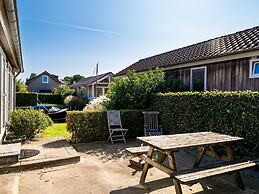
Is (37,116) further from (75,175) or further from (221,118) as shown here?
(221,118)

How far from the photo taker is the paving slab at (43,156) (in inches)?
186

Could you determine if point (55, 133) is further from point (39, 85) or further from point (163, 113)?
point (39, 85)

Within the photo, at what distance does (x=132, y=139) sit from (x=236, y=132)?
401 centimetres

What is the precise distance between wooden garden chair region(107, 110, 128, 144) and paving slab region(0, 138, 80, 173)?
1.64 metres

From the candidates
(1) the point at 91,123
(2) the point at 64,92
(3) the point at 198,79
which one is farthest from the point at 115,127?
(2) the point at 64,92

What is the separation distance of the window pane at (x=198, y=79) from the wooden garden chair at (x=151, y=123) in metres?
1.88

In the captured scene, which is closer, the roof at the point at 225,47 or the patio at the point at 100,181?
the patio at the point at 100,181

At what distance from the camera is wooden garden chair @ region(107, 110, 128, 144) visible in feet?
24.8

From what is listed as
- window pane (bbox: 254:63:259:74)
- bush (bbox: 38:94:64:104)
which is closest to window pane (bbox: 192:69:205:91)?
window pane (bbox: 254:63:259:74)

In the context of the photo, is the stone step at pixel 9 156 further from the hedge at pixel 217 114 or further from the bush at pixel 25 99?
the bush at pixel 25 99

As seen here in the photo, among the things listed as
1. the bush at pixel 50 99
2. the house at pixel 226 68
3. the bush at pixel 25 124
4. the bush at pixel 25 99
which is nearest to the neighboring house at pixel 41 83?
the bush at pixel 50 99

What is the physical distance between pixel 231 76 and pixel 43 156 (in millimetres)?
6056

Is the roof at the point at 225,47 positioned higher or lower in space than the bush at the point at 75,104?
higher

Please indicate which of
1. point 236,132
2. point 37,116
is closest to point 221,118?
point 236,132
